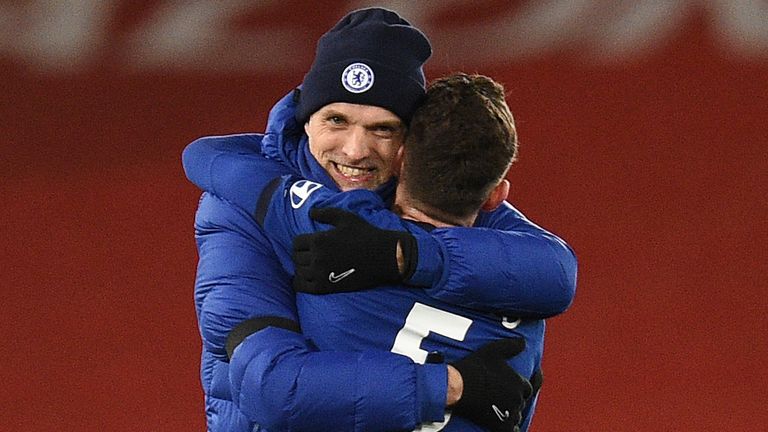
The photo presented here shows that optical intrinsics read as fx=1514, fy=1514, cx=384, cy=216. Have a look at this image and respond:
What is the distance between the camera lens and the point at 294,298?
1519mm

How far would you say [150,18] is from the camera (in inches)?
116

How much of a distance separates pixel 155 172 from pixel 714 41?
3.84ft

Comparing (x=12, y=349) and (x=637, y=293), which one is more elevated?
(x=637, y=293)

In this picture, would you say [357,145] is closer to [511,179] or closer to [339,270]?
[339,270]

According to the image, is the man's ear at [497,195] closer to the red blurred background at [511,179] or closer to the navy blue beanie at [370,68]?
the navy blue beanie at [370,68]

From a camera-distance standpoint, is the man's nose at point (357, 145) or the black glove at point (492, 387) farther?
the man's nose at point (357, 145)

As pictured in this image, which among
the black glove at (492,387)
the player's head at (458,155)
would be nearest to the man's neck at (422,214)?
the player's head at (458,155)

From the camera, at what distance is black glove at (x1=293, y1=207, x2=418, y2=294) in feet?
4.72

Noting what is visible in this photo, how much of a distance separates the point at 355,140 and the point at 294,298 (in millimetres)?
211

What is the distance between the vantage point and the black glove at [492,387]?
57.6 inches

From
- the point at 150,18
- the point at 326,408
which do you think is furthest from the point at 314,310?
the point at 150,18

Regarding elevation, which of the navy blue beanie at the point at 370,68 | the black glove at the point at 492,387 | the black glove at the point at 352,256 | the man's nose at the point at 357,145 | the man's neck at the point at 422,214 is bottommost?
the black glove at the point at 492,387

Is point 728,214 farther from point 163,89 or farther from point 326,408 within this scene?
point 326,408

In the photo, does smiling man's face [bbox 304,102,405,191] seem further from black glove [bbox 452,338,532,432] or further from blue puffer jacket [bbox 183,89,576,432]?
black glove [bbox 452,338,532,432]
